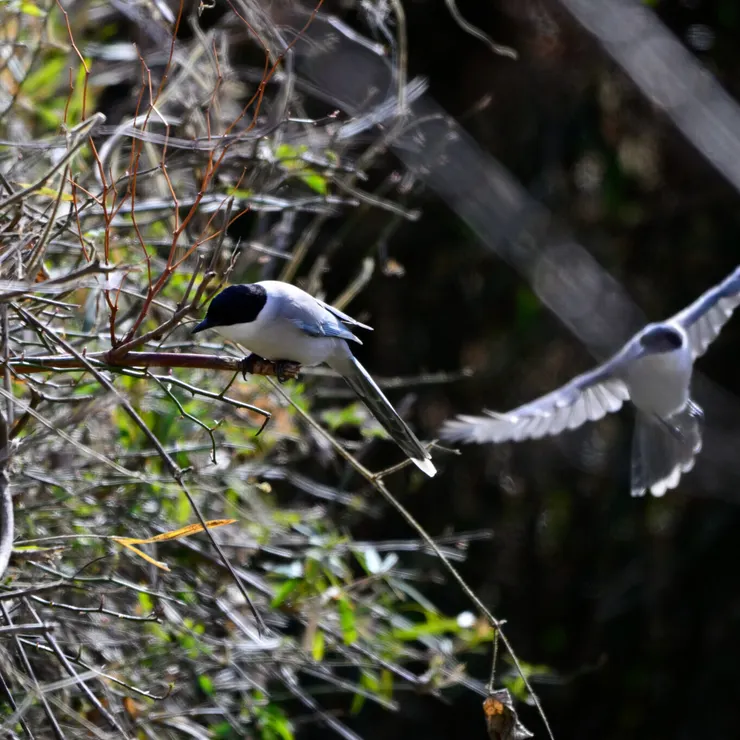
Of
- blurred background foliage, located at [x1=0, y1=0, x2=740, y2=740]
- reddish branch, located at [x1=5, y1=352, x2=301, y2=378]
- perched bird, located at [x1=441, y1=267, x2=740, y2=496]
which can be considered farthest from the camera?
blurred background foliage, located at [x1=0, y1=0, x2=740, y2=740]

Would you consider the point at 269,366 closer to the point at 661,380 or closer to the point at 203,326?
Answer: the point at 203,326

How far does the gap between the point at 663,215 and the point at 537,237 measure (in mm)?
1240

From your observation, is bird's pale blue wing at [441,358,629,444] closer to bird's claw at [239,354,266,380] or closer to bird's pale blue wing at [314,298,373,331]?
bird's pale blue wing at [314,298,373,331]

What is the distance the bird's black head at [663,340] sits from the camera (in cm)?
387

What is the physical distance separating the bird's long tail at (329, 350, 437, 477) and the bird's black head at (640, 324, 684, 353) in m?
1.36

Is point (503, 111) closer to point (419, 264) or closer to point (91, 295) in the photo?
point (419, 264)

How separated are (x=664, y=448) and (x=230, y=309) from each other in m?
2.47

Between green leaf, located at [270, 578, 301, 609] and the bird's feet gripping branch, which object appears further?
green leaf, located at [270, 578, 301, 609]

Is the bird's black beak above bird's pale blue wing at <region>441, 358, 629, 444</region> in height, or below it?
above

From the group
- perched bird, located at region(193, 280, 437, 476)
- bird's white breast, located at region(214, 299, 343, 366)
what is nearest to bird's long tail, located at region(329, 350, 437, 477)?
perched bird, located at region(193, 280, 437, 476)

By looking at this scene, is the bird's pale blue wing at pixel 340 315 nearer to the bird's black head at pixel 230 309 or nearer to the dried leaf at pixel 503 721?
the bird's black head at pixel 230 309

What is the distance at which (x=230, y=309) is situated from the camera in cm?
260

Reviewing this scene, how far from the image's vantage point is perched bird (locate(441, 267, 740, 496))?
375 cm

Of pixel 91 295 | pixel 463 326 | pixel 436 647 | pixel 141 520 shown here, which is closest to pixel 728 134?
pixel 91 295
